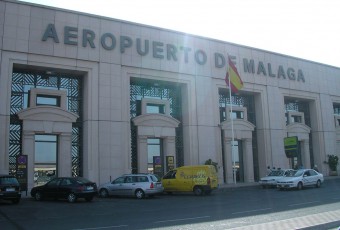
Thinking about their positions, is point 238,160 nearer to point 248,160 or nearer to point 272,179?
point 248,160

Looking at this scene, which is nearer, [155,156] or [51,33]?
[51,33]

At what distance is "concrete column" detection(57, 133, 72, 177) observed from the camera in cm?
2723

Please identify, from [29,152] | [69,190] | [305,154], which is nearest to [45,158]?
[29,152]

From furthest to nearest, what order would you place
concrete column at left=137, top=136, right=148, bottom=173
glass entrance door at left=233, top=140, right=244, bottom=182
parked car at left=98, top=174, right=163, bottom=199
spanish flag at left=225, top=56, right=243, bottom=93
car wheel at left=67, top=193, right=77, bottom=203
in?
1. glass entrance door at left=233, top=140, right=244, bottom=182
2. spanish flag at left=225, top=56, right=243, bottom=93
3. concrete column at left=137, top=136, right=148, bottom=173
4. parked car at left=98, top=174, right=163, bottom=199
5. car wheel at left=67, top=193, right=77, bottom=203

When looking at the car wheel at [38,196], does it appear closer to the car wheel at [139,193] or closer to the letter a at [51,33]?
the car wheel at [139,193]

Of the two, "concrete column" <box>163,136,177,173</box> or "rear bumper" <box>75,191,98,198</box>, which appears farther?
"concrete column" <box>163,136,177,173</box>

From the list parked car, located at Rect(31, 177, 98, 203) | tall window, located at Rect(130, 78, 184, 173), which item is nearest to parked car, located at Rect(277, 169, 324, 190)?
tall window, located at Rect(130, 78, 184, 173)

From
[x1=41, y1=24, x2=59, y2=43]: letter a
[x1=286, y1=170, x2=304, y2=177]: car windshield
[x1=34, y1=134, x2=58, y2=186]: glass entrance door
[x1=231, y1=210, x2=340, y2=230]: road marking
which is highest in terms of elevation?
[x1=41, y1=24, x2=59, y2=43]: letter a

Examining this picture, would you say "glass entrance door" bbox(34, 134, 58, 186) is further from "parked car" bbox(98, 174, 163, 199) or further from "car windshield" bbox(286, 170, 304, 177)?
"car windshield" bbox(286, 170, 304, 177)

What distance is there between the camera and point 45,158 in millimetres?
27734

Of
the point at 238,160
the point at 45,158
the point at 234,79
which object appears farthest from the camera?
the point at 238,160

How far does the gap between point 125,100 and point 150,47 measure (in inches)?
205

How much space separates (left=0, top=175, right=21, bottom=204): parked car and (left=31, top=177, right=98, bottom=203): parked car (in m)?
2.05

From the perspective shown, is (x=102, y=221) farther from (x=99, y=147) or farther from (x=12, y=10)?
(x=12, y=10)
